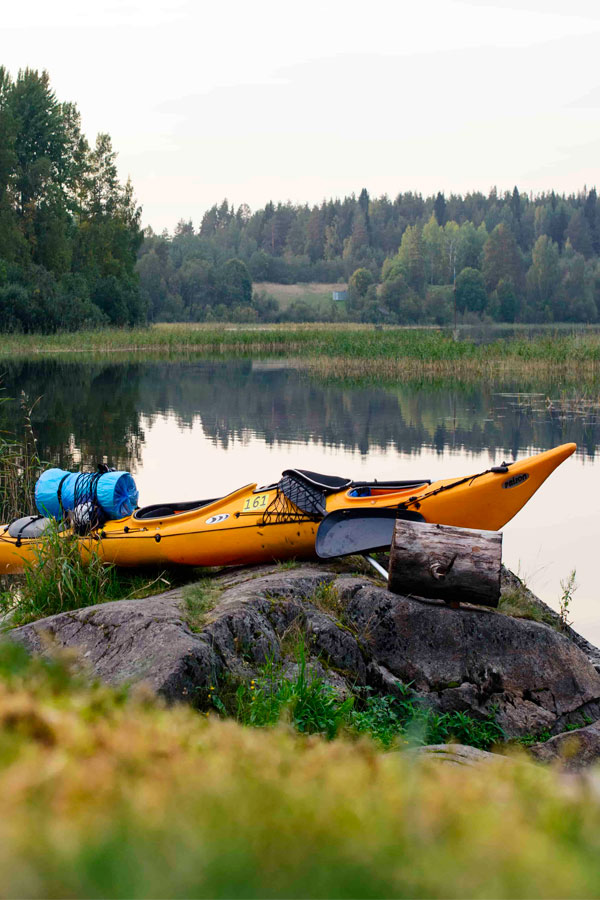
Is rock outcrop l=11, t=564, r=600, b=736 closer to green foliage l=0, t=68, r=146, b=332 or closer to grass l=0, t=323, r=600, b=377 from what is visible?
grass l=0, t=323, r=600, b=377

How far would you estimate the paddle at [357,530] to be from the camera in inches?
254

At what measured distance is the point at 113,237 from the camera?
199 ft

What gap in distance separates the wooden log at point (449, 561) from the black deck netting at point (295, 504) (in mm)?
1139

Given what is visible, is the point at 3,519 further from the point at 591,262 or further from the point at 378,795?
the point at 591,262

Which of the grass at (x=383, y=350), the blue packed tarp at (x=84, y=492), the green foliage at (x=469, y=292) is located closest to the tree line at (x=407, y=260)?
the green foliage at (x=469, y=292)

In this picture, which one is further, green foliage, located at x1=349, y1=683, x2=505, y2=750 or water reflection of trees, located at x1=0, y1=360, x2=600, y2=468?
water reflection of trees, located at x1=0, y1=360, x2=600, y2=468

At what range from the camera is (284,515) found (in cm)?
677

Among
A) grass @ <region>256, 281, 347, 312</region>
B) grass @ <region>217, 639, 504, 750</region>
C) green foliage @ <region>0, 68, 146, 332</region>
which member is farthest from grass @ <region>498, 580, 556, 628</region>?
grass @ <region>256, 281, 347, 312</region>

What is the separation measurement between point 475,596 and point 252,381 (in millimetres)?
25112

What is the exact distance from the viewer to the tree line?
108 m

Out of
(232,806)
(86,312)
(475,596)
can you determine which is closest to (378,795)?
(232,806)

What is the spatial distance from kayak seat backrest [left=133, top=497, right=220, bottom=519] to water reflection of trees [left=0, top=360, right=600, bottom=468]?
24.0 ft

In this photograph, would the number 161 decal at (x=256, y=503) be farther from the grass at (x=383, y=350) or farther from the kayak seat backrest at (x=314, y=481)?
the grass at (x=383, y=350)

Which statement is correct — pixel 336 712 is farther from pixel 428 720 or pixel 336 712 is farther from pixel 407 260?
pixel 407 260
